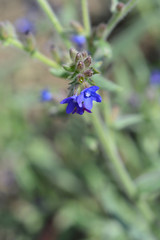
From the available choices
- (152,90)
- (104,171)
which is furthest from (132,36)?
(104,171)

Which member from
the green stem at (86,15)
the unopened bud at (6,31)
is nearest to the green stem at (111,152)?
the green stem at (86,15)

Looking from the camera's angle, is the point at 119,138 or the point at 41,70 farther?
the point at 41,70

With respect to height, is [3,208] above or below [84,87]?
above

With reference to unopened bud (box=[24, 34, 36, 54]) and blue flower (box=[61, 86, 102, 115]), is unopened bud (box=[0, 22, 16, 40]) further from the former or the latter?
blue flower (box=[61, 86, 102, 115])

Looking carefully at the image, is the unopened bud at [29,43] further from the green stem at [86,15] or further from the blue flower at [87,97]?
the blue flower at [87,97]

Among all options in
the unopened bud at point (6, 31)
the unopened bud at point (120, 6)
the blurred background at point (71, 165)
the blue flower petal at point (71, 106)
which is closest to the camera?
the blue flower petal at point (71, 106)

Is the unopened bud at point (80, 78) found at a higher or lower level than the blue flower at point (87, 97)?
higher

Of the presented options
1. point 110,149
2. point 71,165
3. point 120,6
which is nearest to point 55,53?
point 120,6

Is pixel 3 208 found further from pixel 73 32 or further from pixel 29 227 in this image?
pixel 73 32

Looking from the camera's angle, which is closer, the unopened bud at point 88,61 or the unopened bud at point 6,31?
the unopened bud at point 88,61


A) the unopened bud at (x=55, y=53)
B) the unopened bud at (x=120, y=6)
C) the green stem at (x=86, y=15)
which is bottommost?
the unopened bud at (x=55, y=53)
